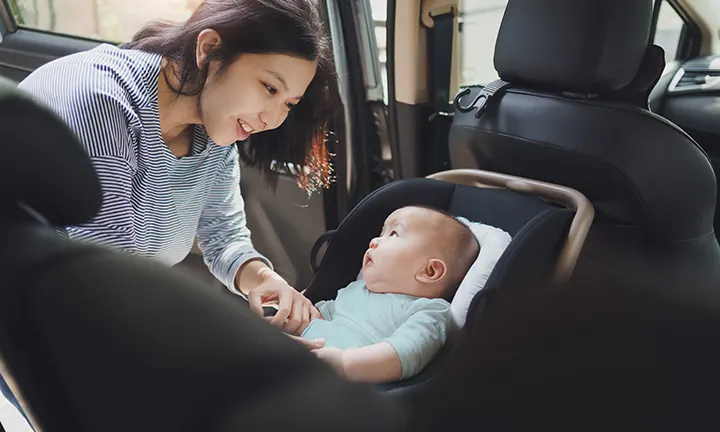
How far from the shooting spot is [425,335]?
114 cm

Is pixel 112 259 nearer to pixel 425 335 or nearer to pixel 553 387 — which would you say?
pixel 553 387

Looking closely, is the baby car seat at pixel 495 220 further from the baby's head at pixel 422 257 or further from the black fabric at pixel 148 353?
the black fabric at pixel 148 353

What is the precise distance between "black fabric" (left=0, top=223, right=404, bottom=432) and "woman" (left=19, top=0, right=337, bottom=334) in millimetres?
425

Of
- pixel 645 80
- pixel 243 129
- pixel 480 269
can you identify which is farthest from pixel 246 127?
pixel 645 80

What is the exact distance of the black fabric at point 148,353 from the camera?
41 cm

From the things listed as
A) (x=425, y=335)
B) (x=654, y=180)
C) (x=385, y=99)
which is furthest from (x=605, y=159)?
(x=385, y=99)

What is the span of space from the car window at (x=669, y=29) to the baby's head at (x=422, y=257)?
0.91 metres

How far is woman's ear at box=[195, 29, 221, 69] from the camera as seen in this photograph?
1081 millimetres

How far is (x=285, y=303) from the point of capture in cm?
122

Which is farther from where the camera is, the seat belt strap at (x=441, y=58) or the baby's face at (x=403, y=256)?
the seat belt strap at (x=441, y=58)

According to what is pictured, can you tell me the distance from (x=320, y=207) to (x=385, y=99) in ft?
1.20

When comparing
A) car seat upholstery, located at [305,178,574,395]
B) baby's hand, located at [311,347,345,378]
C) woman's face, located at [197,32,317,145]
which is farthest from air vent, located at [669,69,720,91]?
baby's hand, located at [311,347,345,378]

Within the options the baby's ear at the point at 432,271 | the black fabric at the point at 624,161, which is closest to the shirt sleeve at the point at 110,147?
the baby's ear at the point at 432,271

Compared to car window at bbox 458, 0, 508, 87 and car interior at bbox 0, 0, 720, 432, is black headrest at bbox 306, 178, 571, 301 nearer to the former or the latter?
car interior at bbox 0, 0, 720, 432
